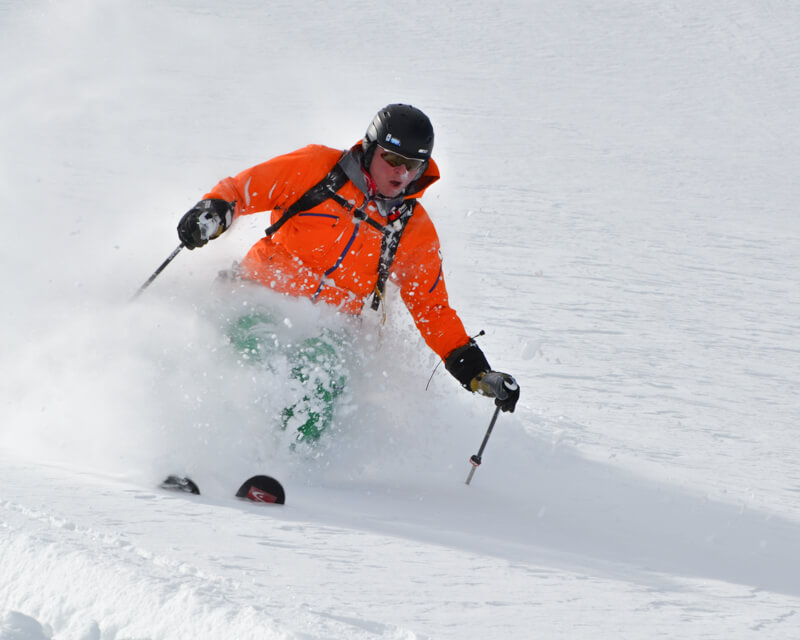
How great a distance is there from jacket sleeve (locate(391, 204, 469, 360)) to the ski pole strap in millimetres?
398

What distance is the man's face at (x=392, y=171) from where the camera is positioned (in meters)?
4.35

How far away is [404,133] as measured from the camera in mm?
4309

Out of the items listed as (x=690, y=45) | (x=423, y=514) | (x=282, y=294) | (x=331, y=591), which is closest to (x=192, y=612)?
(x=331, y=591)

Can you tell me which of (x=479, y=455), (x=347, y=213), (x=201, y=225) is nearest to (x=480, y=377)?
(x=479, y=455)

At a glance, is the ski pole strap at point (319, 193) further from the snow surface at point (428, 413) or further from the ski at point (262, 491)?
the ski at point (262, 491)

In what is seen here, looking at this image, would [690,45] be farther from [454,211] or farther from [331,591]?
[331,591]

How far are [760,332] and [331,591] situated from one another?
20.1 ft

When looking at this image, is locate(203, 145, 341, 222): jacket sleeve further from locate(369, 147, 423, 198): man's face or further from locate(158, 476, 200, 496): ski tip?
locate(158, 476, 200, 496): ski tip

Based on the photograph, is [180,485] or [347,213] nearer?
[180,485]

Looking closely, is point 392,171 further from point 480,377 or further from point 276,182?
point 480,377

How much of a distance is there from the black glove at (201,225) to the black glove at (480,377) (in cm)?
130

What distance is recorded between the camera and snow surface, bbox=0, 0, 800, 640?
255 centimetres

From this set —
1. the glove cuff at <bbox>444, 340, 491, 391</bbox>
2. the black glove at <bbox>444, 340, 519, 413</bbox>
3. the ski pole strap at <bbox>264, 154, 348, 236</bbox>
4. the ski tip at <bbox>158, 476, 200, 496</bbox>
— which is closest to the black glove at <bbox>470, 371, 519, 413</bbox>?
the black glove at <bbox>444, 340, 519, 413</bbox>

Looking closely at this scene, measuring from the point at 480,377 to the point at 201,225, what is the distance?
149 cm
